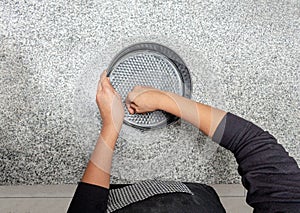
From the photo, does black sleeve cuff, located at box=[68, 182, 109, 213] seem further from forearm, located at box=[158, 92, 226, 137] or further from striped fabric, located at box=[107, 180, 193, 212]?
forearm, located at box=[158, 92, 226, 137]

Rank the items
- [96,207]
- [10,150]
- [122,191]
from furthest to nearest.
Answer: [10,150] < [122,191] < [96,207]

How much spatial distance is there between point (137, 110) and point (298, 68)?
0.43 meters

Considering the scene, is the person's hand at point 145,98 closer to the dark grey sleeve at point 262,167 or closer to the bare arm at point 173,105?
the bare arm at point 173,105

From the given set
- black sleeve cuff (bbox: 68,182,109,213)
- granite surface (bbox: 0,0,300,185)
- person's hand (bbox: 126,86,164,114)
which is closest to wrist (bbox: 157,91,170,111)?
person's hand (bbox: 126,86,164,114)

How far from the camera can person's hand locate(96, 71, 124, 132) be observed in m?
0.79

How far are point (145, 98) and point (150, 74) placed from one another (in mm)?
90

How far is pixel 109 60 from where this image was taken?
913 mm

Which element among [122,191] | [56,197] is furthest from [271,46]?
[56,197]

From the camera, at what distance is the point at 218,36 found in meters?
0.97

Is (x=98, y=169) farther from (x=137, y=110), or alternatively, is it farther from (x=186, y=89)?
(x=186, y=89)

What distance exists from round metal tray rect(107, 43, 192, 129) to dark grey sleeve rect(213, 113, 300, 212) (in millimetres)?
187

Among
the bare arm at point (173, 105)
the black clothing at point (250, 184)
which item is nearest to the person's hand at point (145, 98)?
the bare arm at point (173, 105)

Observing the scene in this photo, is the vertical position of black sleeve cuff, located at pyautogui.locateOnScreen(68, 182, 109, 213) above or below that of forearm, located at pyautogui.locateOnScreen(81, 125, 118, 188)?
below

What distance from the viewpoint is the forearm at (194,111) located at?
80 centimetres
